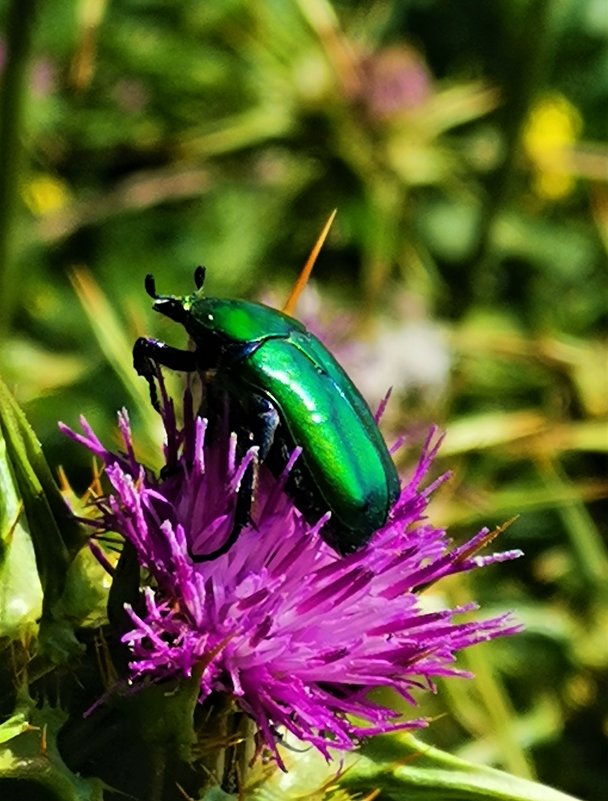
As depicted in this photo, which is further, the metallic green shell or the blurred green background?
the blurred green background

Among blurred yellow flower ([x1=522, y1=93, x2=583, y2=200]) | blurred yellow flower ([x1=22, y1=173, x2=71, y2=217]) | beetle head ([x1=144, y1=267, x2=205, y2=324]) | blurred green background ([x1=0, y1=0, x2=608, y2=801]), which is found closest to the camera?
beetle head ([x1=144, y1=267, x2=205, y2=324])

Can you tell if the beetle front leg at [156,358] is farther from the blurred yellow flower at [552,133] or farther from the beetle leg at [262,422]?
the blurred yellow flower at [552,133]

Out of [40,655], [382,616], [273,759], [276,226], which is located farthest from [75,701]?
[276,226]

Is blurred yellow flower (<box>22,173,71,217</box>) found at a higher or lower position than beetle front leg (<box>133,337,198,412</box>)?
higher

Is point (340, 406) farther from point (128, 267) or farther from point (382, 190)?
point (382, 190)

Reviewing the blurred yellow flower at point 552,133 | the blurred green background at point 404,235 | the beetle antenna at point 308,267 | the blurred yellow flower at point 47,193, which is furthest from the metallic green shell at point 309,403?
the blurred yellow flower at point 552,133

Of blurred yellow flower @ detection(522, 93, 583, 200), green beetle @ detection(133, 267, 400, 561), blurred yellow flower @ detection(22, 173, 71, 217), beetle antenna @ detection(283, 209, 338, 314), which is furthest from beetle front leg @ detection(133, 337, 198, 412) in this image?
blurred yellow flower @ detection(522, 93, 583, 200)

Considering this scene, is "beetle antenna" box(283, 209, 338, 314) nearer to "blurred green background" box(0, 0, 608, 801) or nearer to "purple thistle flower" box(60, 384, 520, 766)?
"purple thistle flower" box(60, 384, 520, 766)
